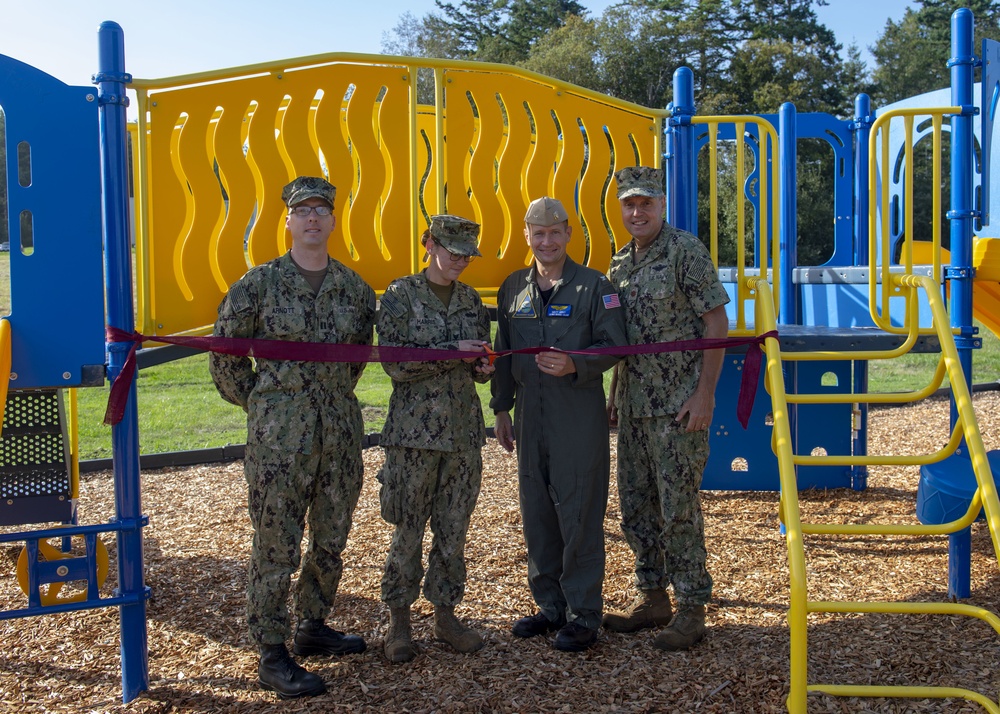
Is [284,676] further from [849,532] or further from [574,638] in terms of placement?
[849,532]

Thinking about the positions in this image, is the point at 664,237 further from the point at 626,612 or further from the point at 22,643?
the point at 22,643

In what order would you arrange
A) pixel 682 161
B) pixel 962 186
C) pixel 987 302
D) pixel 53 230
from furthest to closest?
pixel 987 302 → pixel 962 186 → pixel 682 161 → pixel 53 230

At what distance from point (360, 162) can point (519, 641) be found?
2285 millimetres

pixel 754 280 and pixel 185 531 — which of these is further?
pixel 185 531

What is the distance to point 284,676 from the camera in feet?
11.8

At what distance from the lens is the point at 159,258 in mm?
3975

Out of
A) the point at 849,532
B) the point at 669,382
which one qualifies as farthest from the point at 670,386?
the point at 849,532

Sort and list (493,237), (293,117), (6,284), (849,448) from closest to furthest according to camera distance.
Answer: (293,117), (493,237), (849,448), (6,284)

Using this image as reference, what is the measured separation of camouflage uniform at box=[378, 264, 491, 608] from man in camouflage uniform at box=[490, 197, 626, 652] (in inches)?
8.1

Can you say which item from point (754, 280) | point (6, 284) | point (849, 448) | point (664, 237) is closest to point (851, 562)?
point (849, 448)

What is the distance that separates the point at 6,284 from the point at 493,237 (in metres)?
13.8

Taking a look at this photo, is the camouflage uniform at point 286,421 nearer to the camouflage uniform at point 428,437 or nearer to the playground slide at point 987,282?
the camouflage uniform at point 428,437

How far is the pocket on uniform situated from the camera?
380 cm

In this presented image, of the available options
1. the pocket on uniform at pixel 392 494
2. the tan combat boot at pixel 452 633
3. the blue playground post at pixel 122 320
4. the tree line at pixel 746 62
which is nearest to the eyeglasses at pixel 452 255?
the pocket on uniform at pixel 392 494
